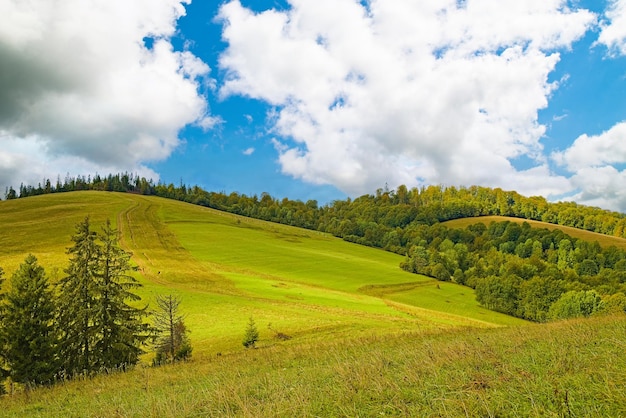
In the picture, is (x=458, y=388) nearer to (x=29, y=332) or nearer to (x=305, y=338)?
(x=29, y=332)

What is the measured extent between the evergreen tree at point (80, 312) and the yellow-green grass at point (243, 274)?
11491 mm

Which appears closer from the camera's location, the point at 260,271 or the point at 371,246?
the point at 260,271

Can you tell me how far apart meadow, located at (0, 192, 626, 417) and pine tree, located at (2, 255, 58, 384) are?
633cm

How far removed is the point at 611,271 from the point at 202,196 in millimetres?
176144

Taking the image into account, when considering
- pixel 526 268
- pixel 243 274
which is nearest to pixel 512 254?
pixel 526 268

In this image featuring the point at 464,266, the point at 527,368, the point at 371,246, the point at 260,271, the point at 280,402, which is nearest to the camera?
the point at 280,402

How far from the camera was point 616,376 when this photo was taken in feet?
21.1

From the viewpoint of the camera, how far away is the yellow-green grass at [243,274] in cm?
4734

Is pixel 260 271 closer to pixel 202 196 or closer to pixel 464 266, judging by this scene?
pixel 464 266

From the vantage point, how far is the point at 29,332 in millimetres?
25234

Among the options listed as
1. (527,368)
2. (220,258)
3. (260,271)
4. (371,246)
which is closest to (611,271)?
(371,246)

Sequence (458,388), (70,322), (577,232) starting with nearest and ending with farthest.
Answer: (458,388)
(70,322)
(577,232)

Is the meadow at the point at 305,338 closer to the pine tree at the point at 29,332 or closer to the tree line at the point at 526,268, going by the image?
the pine tree at the point at 29,332

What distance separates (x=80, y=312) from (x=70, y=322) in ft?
4.86
